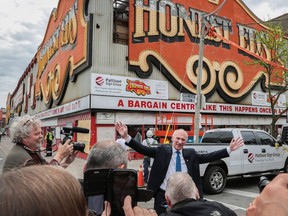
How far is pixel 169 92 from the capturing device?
61.4ft

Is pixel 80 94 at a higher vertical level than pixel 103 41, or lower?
lower

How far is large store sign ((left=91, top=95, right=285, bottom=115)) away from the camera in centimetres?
1611

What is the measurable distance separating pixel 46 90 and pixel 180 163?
2576cm

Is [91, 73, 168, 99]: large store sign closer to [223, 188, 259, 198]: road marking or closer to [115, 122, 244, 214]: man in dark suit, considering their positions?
[223, 188, 259, 198]: road marking

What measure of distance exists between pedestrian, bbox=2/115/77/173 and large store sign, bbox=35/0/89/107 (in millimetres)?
13644

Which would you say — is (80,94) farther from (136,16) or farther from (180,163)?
(180,163)

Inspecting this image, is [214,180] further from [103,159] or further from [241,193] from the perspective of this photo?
[103,159]

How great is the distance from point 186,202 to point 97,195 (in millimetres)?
1056

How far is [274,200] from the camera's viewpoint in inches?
37.8

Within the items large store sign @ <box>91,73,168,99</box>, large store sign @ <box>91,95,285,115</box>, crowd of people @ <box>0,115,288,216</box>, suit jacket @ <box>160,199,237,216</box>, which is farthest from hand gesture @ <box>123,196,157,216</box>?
large store sign @ <box>91,73,168,99</box>

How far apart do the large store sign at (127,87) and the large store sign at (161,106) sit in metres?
0.35

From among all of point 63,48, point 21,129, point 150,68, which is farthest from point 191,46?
point 21,129

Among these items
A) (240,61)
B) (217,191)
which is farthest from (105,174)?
(240,61)

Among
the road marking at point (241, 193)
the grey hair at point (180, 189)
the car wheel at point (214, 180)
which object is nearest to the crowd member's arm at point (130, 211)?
the grey hair at point (180, 189)
